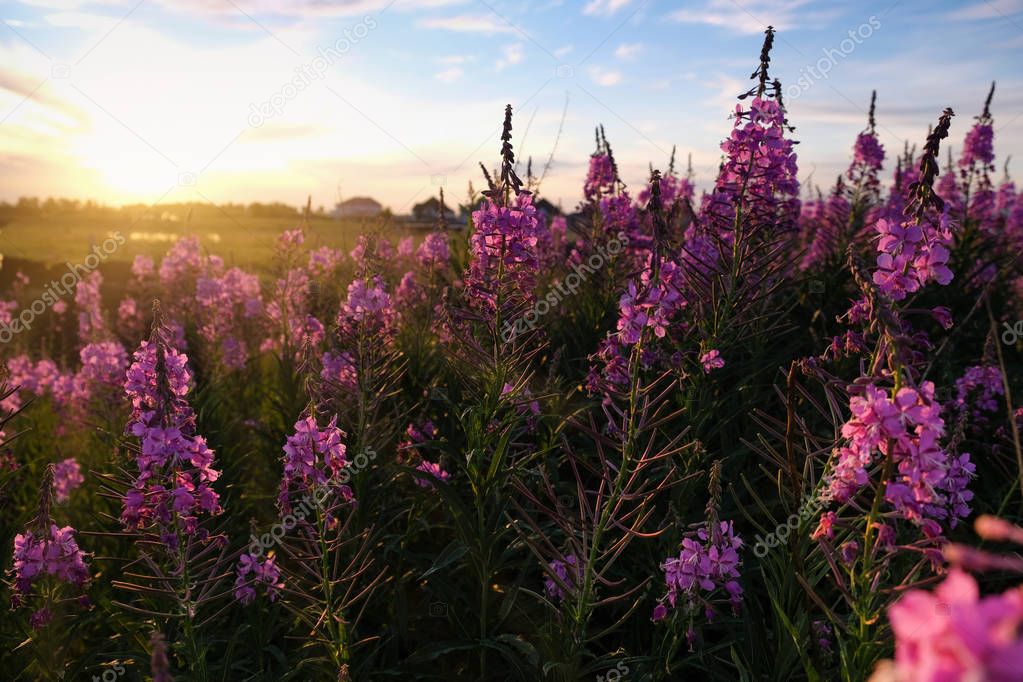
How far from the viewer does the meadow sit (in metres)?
2.20

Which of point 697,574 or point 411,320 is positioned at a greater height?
point 411,320

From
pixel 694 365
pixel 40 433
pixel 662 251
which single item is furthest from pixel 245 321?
pixel 662 251

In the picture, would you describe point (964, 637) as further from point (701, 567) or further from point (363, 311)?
point (363, 311)

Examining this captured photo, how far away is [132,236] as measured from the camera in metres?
24.9

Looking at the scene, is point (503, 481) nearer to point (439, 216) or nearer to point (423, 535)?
point (423, 535)

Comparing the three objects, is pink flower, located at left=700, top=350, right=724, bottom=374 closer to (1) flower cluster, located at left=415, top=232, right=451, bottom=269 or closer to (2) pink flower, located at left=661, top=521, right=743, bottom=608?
(2) pink flower, located at left=661, top=521, right=743, bottom=608

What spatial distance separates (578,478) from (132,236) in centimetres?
2672

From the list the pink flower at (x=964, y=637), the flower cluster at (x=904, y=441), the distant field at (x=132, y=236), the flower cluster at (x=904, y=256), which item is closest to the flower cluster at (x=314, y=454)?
the flower cluster at (x=904, y=441)

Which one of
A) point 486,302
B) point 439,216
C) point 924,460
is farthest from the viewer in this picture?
point 439,216

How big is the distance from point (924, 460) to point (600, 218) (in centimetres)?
484

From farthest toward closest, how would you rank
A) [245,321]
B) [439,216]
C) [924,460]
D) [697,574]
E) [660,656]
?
1. [245,321]
2. [439,216]
3. [660,656]
4. [697,574]
5. [924,460]

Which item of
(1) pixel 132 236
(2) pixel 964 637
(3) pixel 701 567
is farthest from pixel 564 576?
(1) pixel 132 236

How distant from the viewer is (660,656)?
9.61 ft

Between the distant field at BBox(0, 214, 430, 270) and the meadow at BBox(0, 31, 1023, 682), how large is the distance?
6130mm
